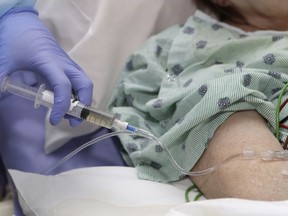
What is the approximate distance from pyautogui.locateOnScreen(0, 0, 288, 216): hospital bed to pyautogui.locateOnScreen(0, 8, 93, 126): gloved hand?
0.17 m

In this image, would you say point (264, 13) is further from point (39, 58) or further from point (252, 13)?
point (39, 58)

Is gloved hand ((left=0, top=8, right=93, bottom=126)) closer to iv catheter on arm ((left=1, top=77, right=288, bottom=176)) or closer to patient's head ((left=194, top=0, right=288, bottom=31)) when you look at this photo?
iv catheter on arm ((left=1, top=77, right=288, bottom=176))

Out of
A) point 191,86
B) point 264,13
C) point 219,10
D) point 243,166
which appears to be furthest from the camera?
point 219,10

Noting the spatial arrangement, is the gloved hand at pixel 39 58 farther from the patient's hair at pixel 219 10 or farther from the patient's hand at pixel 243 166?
the patient's hair at pixel 219 10

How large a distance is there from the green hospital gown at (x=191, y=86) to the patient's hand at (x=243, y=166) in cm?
2

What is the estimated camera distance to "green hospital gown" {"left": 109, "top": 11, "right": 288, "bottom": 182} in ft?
3.52

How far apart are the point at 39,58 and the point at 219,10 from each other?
0.73m

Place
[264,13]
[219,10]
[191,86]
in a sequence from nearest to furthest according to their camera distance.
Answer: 1. [191,86]
2. [264,13]
3. [219,10]

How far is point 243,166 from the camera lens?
38.7 inches

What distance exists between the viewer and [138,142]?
1.23 meters

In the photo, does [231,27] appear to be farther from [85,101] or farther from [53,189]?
[53,189]

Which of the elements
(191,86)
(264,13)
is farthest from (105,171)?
(264,13)

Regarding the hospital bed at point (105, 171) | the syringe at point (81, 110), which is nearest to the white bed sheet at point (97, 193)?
the hospital bed at point (105, 171)

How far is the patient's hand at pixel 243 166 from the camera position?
93 centimetres
